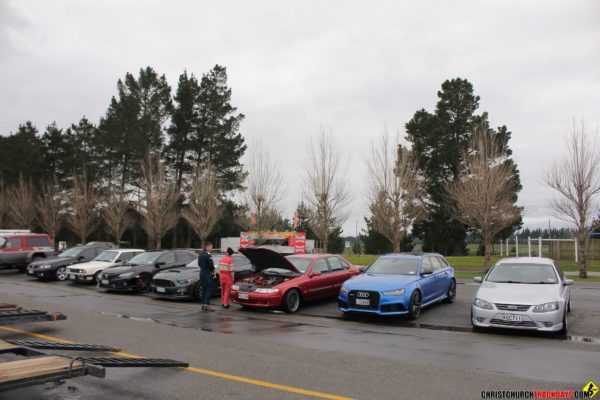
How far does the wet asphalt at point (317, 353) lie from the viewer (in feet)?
18.2

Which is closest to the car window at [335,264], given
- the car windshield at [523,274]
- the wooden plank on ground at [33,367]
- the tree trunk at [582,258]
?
the car windshield at [523,274]

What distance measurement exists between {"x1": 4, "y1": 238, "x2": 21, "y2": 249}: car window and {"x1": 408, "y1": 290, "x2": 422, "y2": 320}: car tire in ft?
69.9

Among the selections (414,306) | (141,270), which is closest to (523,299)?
(414,306)

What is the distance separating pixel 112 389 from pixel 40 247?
22384mm

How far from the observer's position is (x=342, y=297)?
1120 centimetres

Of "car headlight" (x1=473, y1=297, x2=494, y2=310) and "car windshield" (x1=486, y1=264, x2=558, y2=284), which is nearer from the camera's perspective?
"car headlight" (x1=473, y1=297, x2=494, y2=310)

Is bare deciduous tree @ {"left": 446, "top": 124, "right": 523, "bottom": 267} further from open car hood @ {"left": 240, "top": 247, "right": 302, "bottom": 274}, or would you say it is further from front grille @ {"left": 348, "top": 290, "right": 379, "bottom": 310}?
front grille @ {"left": 348, "top": 290, "right": 379, "bottom": 310}

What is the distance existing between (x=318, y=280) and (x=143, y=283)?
6.85m

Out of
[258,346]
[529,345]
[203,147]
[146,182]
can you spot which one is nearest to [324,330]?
[258,346]

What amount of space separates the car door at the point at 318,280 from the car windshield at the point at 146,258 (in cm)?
702

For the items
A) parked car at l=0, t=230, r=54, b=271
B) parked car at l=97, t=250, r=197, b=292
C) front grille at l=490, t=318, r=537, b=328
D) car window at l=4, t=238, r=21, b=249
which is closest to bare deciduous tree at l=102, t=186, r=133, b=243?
parked car at l=0, t=230, r=54, b=271

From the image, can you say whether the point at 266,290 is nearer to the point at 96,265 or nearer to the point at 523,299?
the point at 523,299

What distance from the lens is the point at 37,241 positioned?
2462cm

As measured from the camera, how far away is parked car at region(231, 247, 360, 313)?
12.1m
